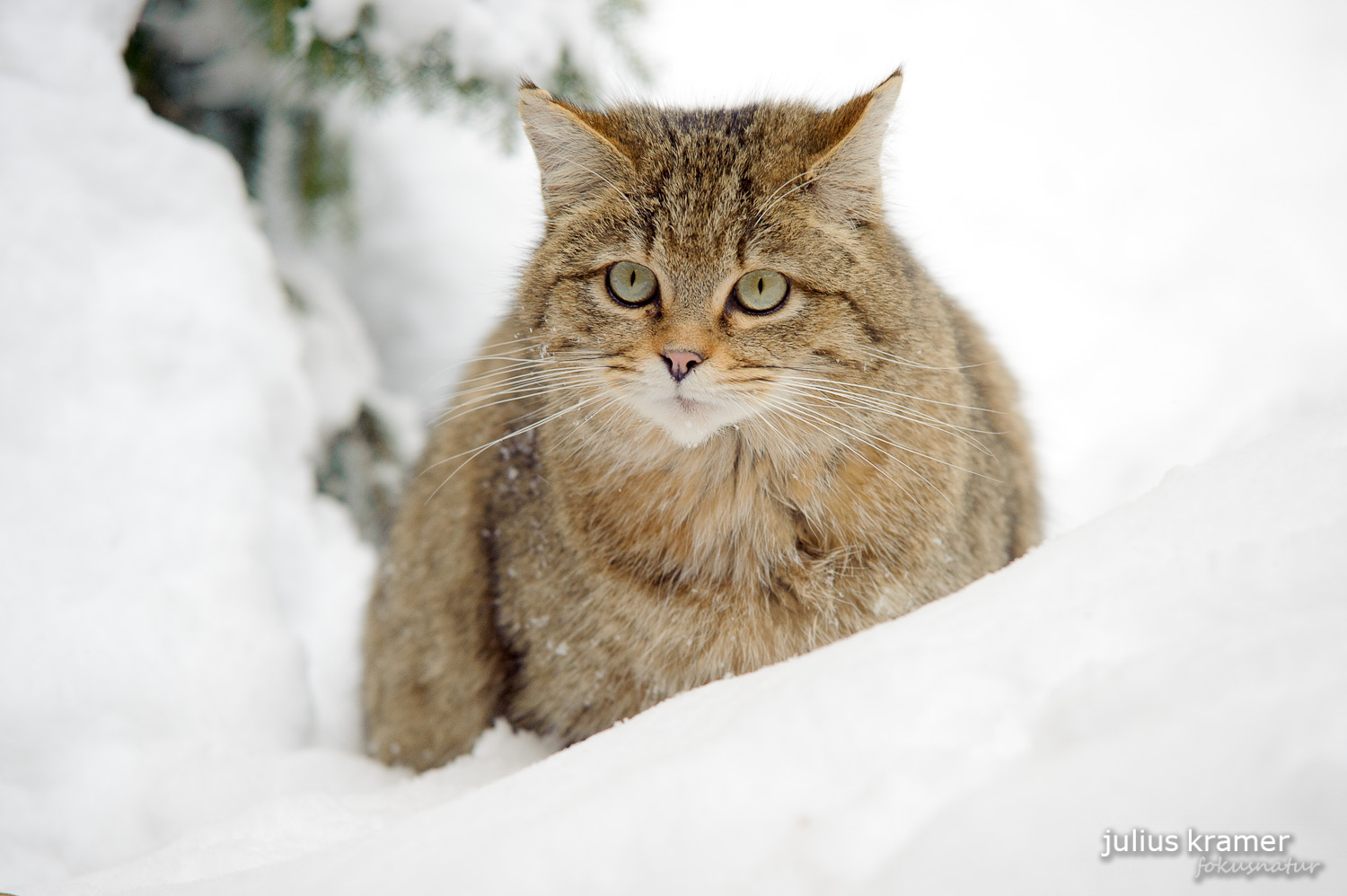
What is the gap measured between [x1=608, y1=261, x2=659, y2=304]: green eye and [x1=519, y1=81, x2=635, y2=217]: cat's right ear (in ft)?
0.50

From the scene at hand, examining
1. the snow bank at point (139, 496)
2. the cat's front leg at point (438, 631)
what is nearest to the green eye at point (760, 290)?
the cat's front leg at point (438, 631)

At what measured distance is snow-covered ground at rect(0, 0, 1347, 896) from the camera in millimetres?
815

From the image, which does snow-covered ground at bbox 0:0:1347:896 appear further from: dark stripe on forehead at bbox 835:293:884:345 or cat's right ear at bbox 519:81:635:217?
dark stripe on forehead at bbox 835:293:884:345

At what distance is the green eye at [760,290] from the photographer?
153cm

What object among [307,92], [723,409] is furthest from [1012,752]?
[307,92]

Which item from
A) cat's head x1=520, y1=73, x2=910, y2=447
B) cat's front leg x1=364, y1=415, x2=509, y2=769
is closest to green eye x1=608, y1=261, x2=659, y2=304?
cat's head x1=520, y1=73, x2=910, y2=447

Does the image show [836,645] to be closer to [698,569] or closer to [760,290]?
[698,569]

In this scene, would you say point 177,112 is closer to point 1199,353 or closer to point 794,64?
point 794,64

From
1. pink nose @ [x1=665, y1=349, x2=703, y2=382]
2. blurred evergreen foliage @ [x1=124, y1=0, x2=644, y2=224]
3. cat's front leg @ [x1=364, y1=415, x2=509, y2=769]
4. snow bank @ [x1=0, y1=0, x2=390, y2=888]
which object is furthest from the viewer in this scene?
blurred evergreen foliage @ [x1=124, y1=0, x2=644, y2=224]

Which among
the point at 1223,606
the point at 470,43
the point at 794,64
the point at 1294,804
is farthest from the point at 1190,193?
the point at 1294,804

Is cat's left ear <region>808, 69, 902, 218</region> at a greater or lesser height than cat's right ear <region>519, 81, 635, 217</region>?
greater

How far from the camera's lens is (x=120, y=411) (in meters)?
2.17

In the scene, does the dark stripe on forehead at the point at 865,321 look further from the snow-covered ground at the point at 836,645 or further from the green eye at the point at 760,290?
the snow-covered ground at the point at 836,645

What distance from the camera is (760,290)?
5.03 ft
